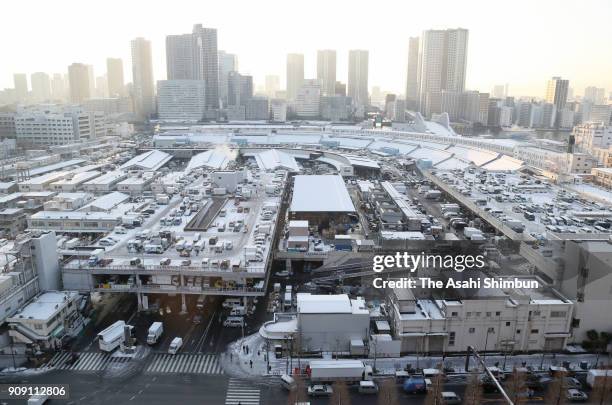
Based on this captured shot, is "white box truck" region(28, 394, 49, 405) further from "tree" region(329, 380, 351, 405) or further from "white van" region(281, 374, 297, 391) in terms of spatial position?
"tree" region(329, 380, 351, 405)

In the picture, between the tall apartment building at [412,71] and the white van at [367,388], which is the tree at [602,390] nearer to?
the white van at [367,388]

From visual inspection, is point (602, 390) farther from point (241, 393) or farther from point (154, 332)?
point (154, 332)

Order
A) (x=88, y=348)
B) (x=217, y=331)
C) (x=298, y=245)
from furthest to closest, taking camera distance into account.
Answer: (x=298, y=245), (x=217, y=331), (x=88, y=348)

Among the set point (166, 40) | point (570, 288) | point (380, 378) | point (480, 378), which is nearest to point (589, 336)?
point (570, 288)

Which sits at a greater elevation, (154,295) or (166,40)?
(166,40)

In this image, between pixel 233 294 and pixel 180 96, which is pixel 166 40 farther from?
pixel 233 294

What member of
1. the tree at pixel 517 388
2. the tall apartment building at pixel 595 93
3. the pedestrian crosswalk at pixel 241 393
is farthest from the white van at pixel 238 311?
the tall apartment building at pixel 595 93
